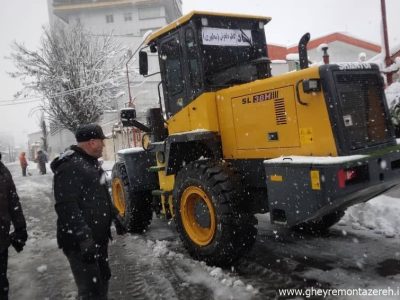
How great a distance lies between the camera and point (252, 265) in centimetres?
478

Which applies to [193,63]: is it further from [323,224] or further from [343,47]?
[343,47]

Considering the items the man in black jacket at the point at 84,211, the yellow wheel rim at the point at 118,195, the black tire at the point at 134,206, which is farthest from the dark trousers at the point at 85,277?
the yellow wheel rim at the point at 118,195

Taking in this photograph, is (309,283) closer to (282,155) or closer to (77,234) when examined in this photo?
(282,155)

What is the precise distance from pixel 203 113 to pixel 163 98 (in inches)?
47.0

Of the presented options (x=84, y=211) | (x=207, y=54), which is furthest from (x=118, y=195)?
(x=84, y=211)

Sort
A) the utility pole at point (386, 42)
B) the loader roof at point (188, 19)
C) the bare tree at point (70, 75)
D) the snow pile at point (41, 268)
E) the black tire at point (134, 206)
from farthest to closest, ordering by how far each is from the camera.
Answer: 1. the bare tree at point (70, 75)
2. the utility pole at point (386, 42)
3. the black tire at point (134, 206)
4. the snow pile at point (41, 268)
5. the loader roof at point (188, 19)

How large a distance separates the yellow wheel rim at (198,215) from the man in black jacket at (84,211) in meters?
1.56

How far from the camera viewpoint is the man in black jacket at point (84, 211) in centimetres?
306

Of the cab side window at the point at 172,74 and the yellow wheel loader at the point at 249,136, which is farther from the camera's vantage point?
the cab side window at the point at 172,74

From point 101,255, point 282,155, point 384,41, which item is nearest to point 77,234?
point 101,255

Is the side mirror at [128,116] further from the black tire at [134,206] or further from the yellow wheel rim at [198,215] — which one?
the yellow wheel rim at [198,215]

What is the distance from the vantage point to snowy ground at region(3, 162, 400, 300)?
13.7ft

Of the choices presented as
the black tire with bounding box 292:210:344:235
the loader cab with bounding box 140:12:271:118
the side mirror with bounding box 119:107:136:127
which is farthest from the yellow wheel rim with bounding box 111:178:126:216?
the black tire with bounding box 292:210:344:235

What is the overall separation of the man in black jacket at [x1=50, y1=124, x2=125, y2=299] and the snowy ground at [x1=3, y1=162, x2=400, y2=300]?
117 cm
